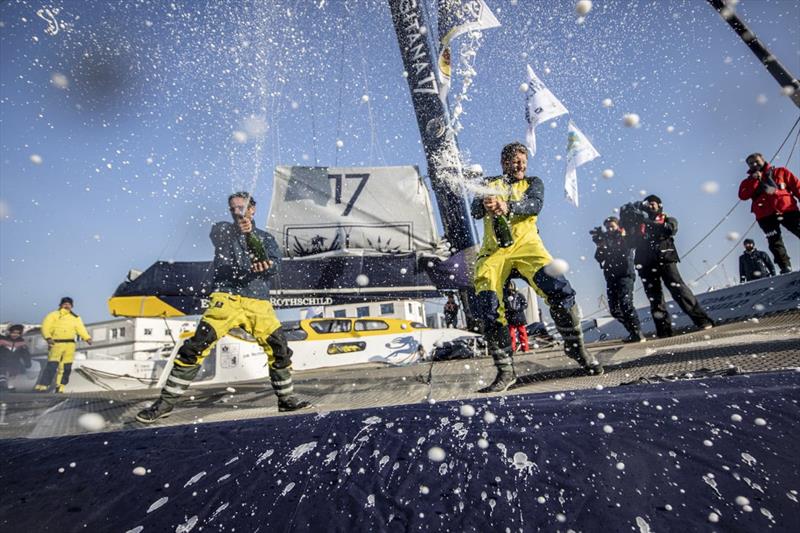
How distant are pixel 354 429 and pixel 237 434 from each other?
0.38 meters

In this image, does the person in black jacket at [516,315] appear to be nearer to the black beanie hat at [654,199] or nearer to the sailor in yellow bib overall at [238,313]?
the black beanie hat at [654,199]

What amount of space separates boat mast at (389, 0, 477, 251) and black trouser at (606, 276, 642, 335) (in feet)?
13.8

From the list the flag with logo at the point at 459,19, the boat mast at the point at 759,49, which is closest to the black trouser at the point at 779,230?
the boat mast at the point at 759,49

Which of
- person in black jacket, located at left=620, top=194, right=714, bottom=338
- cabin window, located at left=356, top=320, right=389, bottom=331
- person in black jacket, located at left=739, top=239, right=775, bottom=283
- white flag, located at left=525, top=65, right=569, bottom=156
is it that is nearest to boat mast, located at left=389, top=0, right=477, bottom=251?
white flag, located at left=525, top=65, right=569, bottom=156

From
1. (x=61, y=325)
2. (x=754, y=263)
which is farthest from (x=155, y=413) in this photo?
(x=754, y=263)

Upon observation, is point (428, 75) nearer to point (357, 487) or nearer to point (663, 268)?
point (663, 268)

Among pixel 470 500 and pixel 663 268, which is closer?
pixel 470 500

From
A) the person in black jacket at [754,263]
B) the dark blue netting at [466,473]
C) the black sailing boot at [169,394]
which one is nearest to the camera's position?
the dark blue netting at [466,473]

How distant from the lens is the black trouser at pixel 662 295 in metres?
4.64

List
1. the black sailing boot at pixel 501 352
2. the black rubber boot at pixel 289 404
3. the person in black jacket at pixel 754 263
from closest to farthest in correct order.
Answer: the black sailing boot at pixel 501 352 < the black rubber boot at pixel 289 404 < the person in black jacket at pixel 754 263

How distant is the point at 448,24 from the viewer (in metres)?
7.73

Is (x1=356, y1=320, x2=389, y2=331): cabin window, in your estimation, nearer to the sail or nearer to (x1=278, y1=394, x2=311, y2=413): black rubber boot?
the sail

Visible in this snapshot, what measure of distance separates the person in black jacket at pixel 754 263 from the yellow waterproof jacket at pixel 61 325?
12.7 meters

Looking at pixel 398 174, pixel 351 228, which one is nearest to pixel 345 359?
pixel 351 228
